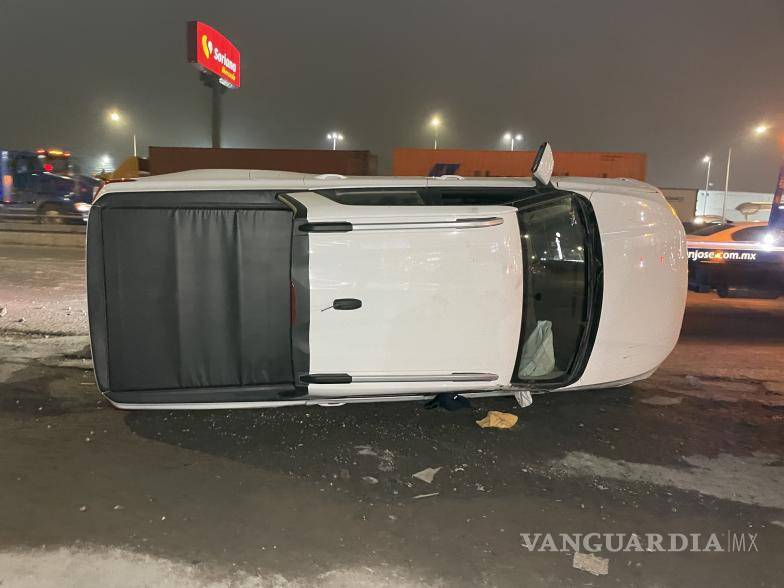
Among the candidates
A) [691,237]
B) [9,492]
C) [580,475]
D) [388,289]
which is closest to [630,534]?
[580,475]

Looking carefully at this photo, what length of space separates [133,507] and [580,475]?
2.71 m

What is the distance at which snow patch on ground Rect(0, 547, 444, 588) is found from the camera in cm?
248

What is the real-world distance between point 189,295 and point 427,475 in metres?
1.94

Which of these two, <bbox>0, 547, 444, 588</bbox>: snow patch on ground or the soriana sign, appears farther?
the soriana sign

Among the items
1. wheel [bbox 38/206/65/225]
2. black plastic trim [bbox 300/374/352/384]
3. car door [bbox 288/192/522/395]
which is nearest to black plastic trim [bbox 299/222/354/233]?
car door [bbox 288/192/522/395]

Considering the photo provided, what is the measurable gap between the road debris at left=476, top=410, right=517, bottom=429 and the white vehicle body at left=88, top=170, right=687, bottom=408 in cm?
44

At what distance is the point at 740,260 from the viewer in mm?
9742

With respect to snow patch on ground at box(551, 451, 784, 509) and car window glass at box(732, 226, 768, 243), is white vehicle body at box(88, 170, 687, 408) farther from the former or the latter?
car window glass at box(732, 226, 768, 243)

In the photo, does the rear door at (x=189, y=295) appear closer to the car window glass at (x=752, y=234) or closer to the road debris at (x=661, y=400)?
the road debris at (x=661, y=400)

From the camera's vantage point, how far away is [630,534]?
2902mm

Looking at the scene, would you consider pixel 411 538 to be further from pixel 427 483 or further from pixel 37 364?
pixel 37 364

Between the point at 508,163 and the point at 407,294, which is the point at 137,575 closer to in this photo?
the point at 407,294

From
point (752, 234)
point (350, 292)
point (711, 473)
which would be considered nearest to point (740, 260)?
point (752, 234)

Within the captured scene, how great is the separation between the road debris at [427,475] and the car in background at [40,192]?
64.0 ft
